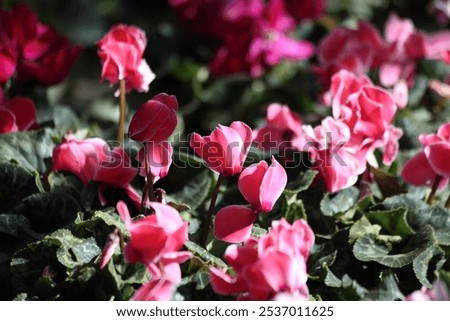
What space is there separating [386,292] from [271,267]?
0.71 feet

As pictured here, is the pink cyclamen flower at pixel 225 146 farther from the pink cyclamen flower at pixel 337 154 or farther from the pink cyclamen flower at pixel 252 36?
the pink cyclamen flower at pixel 252 36

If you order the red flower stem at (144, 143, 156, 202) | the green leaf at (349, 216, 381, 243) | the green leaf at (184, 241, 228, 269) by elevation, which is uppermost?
the red flower stem at (144, 143, 156, 202)

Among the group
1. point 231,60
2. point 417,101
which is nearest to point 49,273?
point 231,60

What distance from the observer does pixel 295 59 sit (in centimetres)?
197

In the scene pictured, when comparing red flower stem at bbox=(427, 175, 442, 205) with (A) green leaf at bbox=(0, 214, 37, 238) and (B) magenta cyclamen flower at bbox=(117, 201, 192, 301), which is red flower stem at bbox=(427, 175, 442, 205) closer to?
(B) magenta cyclamen flower at bbox=(117, 201, 192, 301)

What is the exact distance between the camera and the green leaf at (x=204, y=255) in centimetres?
103

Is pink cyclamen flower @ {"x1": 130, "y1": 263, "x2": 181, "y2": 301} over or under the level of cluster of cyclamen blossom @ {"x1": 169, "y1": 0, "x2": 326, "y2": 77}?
over

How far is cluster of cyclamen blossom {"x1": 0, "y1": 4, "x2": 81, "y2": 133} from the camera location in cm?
138

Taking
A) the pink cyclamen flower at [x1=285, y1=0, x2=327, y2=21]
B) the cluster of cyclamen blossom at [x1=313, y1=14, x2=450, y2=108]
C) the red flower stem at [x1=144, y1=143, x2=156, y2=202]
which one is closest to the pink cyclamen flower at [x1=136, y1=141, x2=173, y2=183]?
the red flower stem at [x1=144, y1=143, x2=156, y2=202]

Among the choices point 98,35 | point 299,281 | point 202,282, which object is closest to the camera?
point 299,281

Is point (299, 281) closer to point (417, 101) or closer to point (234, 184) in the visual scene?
point (234, 184)

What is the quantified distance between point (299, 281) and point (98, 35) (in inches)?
69.9

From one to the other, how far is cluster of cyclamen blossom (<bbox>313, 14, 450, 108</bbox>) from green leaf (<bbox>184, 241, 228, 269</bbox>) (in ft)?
2.15

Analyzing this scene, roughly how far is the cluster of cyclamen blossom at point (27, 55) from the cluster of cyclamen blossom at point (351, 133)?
52cm
